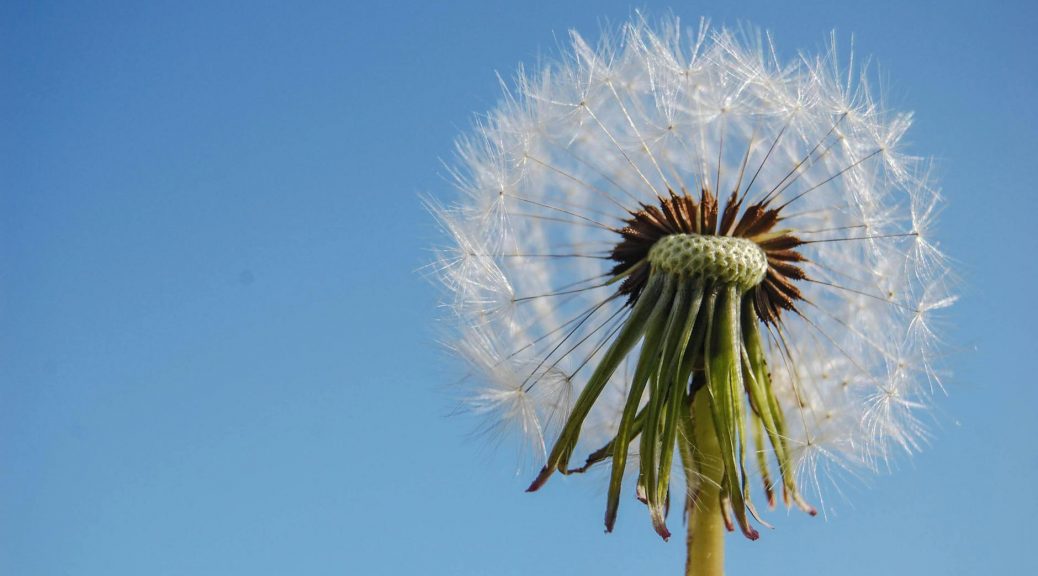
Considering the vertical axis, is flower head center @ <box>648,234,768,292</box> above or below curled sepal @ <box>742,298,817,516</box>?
above

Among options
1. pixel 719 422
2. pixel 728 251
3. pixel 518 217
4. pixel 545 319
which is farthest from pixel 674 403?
pixel 518 217

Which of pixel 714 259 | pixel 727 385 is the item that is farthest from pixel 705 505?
pixel 714 259

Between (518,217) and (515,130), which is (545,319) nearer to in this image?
(518,217)

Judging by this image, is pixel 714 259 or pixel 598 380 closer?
pixel 598 380

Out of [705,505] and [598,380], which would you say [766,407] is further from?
[598,380]

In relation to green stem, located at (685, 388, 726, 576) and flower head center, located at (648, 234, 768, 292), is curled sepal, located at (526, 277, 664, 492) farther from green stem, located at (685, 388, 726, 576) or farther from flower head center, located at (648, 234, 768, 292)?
green stem, located at (685, 388, 726, 576)

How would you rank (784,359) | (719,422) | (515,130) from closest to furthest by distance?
(719,422) → (784,359) → (515,130)
